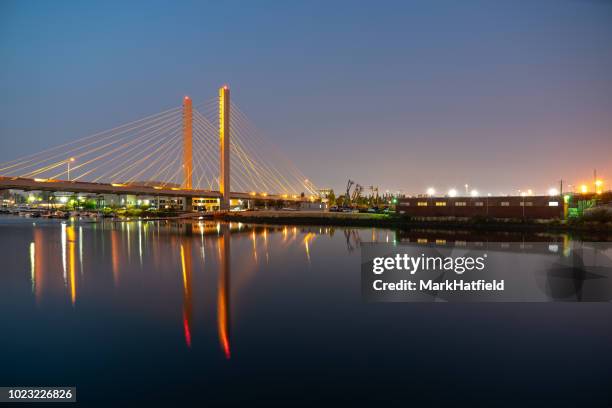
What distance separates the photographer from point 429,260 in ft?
50.9

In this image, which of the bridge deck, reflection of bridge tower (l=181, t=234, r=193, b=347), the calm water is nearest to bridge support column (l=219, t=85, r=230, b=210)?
the bridge deck

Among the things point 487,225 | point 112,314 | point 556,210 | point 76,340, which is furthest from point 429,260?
point 556,210

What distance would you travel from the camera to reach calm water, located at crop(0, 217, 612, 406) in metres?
4.94

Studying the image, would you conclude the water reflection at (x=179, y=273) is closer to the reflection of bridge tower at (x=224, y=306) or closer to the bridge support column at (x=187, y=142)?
the reflection of bridge tower at (x=224, y=306)

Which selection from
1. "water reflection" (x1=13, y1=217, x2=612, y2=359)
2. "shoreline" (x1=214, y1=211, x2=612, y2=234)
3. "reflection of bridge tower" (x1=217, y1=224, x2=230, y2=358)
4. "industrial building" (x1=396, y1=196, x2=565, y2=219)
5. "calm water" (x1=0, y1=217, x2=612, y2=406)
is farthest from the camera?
"industrial building" (x1=396, y1=196, x2=565, y2=219)

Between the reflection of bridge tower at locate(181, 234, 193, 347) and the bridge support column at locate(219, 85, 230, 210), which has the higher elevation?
the bridge support column at locate(219, 85, 230, 210)

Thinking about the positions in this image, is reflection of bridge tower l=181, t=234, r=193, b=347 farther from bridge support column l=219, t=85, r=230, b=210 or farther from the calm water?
bridge support column l=219, t=85, r=230, b=210

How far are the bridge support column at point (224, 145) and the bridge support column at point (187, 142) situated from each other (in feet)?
16.8

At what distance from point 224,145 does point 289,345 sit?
1556 inches

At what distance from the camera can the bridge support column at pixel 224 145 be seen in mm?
43375

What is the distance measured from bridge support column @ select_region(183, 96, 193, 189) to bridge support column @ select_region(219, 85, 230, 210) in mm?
5133

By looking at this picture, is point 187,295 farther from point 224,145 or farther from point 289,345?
point 224,145

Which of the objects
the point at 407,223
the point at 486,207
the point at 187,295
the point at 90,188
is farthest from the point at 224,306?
the point at 486,207

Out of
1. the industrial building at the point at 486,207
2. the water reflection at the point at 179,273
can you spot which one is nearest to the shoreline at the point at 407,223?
the industrial building at the point at 486,207
